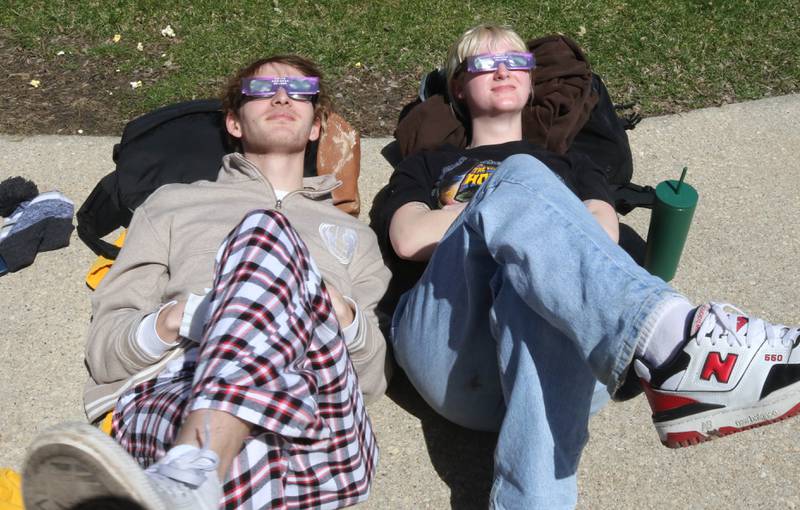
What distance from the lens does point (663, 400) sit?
2.23 m

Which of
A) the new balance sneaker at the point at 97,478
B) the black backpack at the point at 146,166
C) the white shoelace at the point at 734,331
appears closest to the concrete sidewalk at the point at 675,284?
the black backpack at the point at 146,166

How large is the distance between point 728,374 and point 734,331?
0.12 meters

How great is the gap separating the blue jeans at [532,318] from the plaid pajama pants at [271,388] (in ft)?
1.31

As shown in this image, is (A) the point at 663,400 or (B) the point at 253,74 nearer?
(A) the point at 663,400

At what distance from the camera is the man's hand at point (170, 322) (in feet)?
8.93

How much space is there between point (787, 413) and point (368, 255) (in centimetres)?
178

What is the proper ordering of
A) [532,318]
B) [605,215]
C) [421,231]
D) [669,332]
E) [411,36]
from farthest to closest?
[411,36]
[605,215]
[421,231]
[532,318]
[669,332]

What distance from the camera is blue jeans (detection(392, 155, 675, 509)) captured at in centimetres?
218

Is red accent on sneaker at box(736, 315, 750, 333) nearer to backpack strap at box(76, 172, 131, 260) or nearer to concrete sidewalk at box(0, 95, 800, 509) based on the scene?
concrete sidewalk at box(0, 95, 800, 509)

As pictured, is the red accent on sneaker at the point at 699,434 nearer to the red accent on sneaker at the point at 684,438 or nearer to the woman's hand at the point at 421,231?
the red accent on sneaker at the point at 684,438

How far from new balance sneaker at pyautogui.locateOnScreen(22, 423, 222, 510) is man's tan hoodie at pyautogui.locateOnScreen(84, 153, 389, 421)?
88cm

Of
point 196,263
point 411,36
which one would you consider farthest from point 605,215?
point 411,36

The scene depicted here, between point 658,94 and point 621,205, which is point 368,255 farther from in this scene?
point 658,94

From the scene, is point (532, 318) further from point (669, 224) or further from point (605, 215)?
point (669, 224)
